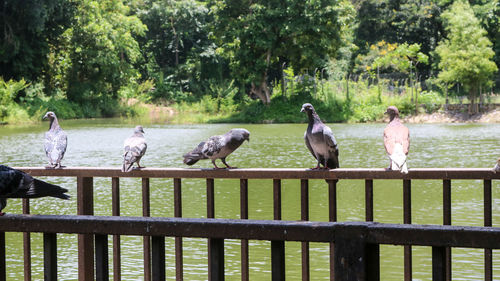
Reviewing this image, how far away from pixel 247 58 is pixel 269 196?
19400 mm

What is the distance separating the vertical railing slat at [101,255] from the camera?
2.08 meters

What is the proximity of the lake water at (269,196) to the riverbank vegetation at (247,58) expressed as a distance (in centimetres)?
826

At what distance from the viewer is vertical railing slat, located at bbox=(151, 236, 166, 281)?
1.95m

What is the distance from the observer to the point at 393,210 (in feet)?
26.5

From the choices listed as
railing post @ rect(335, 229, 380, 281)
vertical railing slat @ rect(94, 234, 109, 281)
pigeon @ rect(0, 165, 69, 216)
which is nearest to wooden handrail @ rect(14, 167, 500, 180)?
pigeon @ rect(0, 165, 69, 216)

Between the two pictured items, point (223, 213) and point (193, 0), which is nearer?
point (223, 213)

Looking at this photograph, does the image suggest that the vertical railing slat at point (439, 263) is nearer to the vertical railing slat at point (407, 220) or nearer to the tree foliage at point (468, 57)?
the vertical railing slat at point (407, 220)

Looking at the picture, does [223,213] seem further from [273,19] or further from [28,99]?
[28,99]

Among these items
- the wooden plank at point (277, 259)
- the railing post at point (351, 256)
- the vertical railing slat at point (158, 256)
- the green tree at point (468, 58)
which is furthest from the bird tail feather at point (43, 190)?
the green tree at point (468, 58)

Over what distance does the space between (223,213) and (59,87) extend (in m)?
25.6

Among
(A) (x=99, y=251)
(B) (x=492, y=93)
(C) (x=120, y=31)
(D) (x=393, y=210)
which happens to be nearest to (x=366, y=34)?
(B) (x=492, y=93)

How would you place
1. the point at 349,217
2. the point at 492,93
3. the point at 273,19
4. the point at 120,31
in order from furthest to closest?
the point at 120,31 < the point at 492,93 < the point at 273,19 < the point at 349,217

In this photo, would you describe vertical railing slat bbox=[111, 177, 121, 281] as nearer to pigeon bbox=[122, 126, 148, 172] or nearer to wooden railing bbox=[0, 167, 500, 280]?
wooden railing bbox=[0, 167, 500, 280]

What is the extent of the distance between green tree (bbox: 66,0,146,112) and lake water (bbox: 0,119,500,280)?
11762mm
